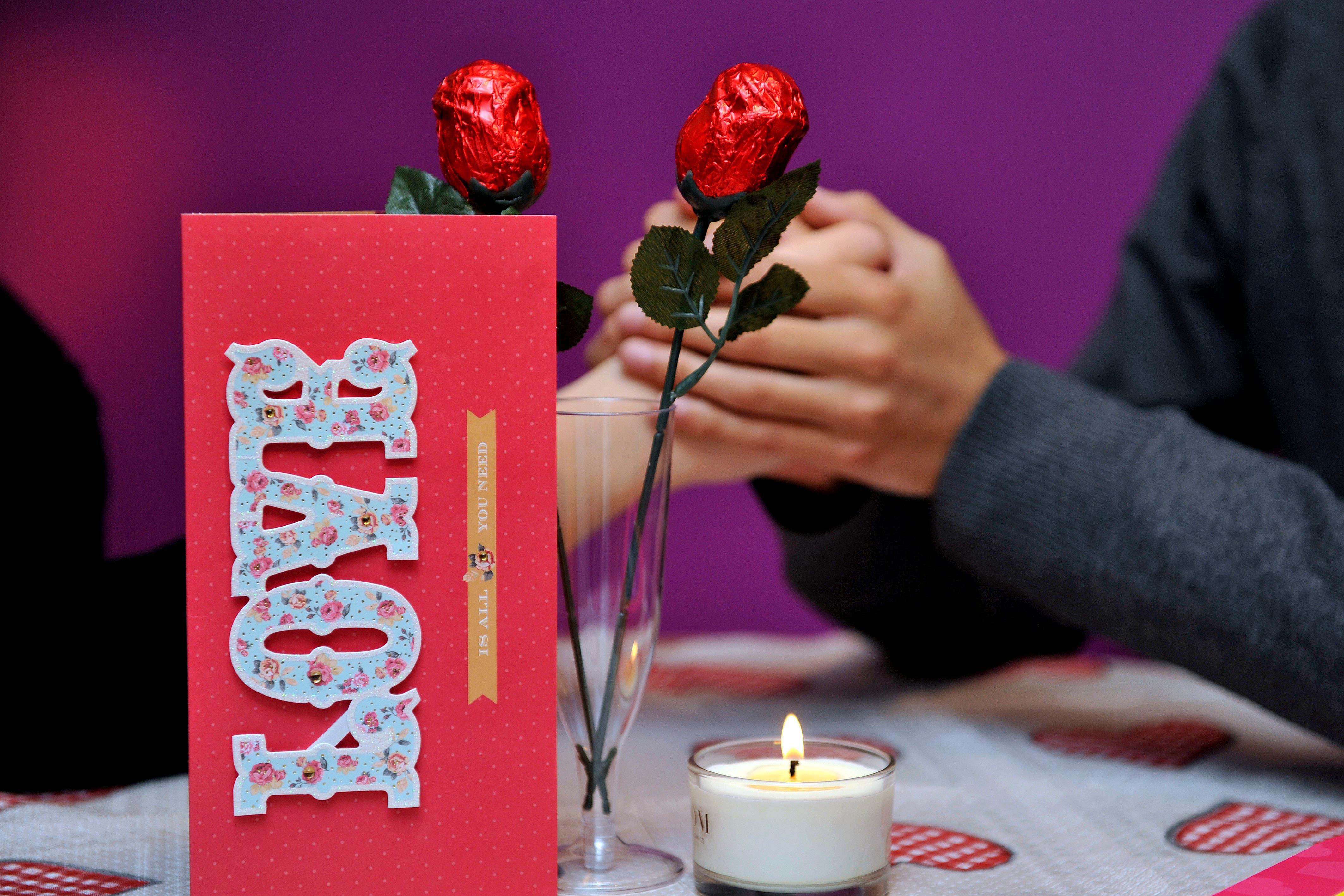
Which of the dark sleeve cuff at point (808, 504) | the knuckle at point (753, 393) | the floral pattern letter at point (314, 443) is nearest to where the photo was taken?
the floral pattern letter at point (314, 443)

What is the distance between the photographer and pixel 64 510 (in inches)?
26.0

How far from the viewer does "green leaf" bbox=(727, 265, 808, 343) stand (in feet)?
1.49

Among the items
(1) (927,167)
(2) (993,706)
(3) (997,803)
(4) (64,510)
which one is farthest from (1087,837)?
(1) (927,167)

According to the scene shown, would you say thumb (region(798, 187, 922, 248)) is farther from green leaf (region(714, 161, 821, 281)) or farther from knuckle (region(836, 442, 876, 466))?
green leaf (region(714, 161, 821, 281))

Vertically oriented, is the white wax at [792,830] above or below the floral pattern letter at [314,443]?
below

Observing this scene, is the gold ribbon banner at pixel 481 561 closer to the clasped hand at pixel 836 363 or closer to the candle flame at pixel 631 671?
the candle flame at pixel 631 671

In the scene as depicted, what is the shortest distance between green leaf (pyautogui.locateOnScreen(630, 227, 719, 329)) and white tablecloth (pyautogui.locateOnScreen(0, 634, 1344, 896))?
0.66ft

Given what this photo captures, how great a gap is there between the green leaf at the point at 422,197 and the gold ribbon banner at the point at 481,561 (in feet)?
0.31

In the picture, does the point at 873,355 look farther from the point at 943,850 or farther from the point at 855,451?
the point at 943,850

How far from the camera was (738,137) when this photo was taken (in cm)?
43

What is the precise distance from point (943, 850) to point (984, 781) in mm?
132

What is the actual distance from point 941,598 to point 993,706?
0.30 ft

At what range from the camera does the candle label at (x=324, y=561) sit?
0.40 metres

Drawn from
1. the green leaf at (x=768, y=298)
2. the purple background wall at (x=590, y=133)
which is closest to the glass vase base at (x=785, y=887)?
the green leaf at (x=768, y=298)
